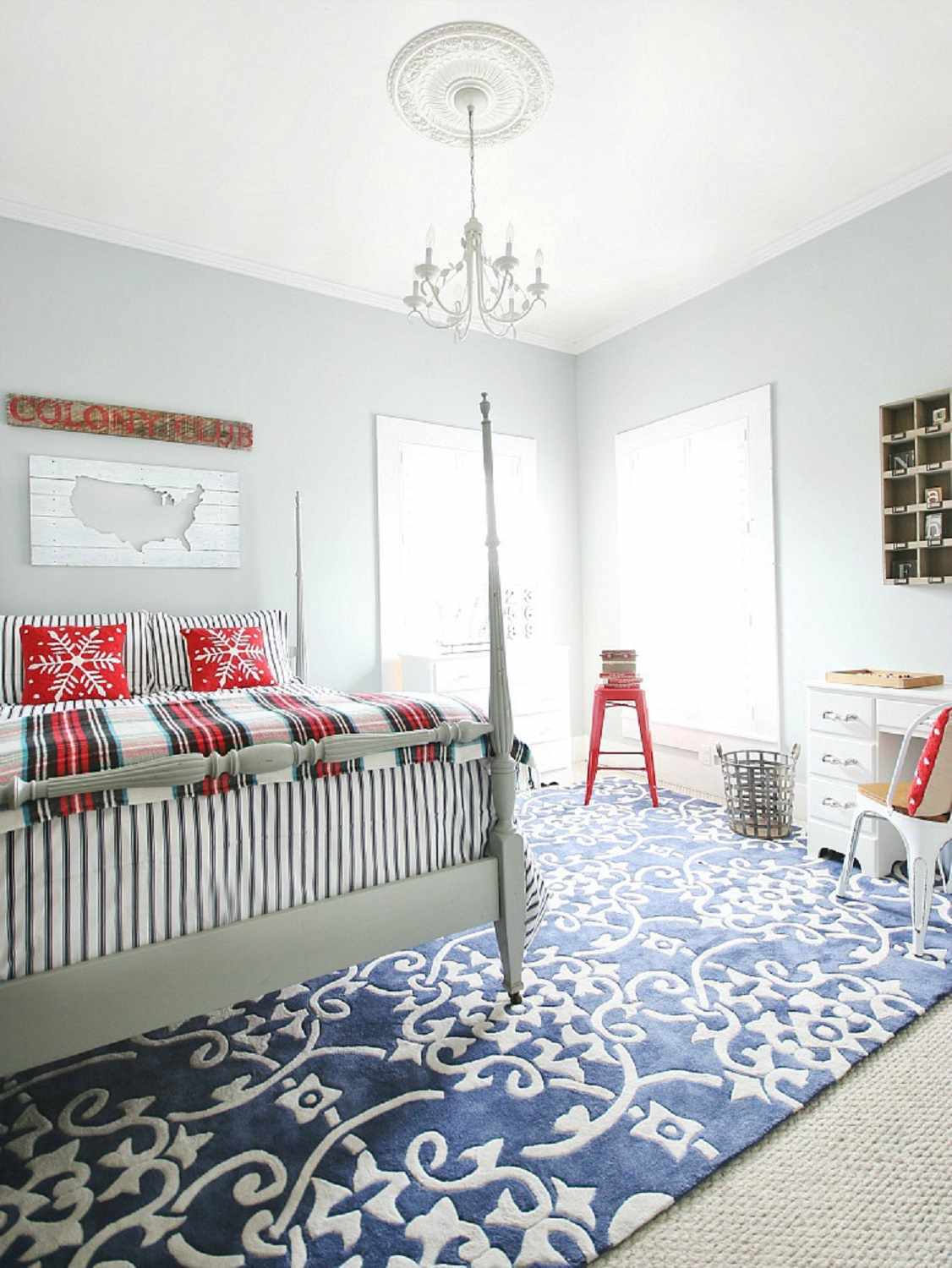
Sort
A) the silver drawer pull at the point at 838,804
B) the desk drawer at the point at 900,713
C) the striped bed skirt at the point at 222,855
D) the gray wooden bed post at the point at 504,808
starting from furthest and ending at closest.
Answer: the silver drawer pull at the point at 838,804 < the desk drawer at the point at 900,713 < the gray wooden bed post at the point at 504,808 < the striped bed skirt at the point at 222,855

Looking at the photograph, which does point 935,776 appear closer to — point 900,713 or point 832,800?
point 900,713

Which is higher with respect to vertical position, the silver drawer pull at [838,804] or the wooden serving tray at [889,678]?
the wooden serving tray at [889,678]

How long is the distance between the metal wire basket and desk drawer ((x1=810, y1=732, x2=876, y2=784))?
0.77 ft

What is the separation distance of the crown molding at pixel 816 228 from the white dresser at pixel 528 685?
2026 millimetres

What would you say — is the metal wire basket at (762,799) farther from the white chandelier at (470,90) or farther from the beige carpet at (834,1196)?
the white chandelier at (470,90)

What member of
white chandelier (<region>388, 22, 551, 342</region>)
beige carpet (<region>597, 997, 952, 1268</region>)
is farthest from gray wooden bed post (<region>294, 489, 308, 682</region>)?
beige carpet (<region>597, 997, 952, 1268</region>)

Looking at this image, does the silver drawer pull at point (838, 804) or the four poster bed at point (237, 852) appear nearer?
the four poster bed at point (237, 852)

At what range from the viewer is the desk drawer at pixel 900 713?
2734 millimetres

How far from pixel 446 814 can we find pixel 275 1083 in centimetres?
69

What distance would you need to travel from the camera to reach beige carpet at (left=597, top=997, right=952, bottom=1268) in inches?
48.4

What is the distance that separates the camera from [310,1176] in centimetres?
140

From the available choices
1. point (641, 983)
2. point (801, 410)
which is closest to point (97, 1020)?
point (641, 983)

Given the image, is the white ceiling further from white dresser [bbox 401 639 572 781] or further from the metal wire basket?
the metal wire basket

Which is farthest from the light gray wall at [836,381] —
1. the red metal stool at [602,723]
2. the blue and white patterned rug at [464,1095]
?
the blue and white patterned rug at [464,1095]
